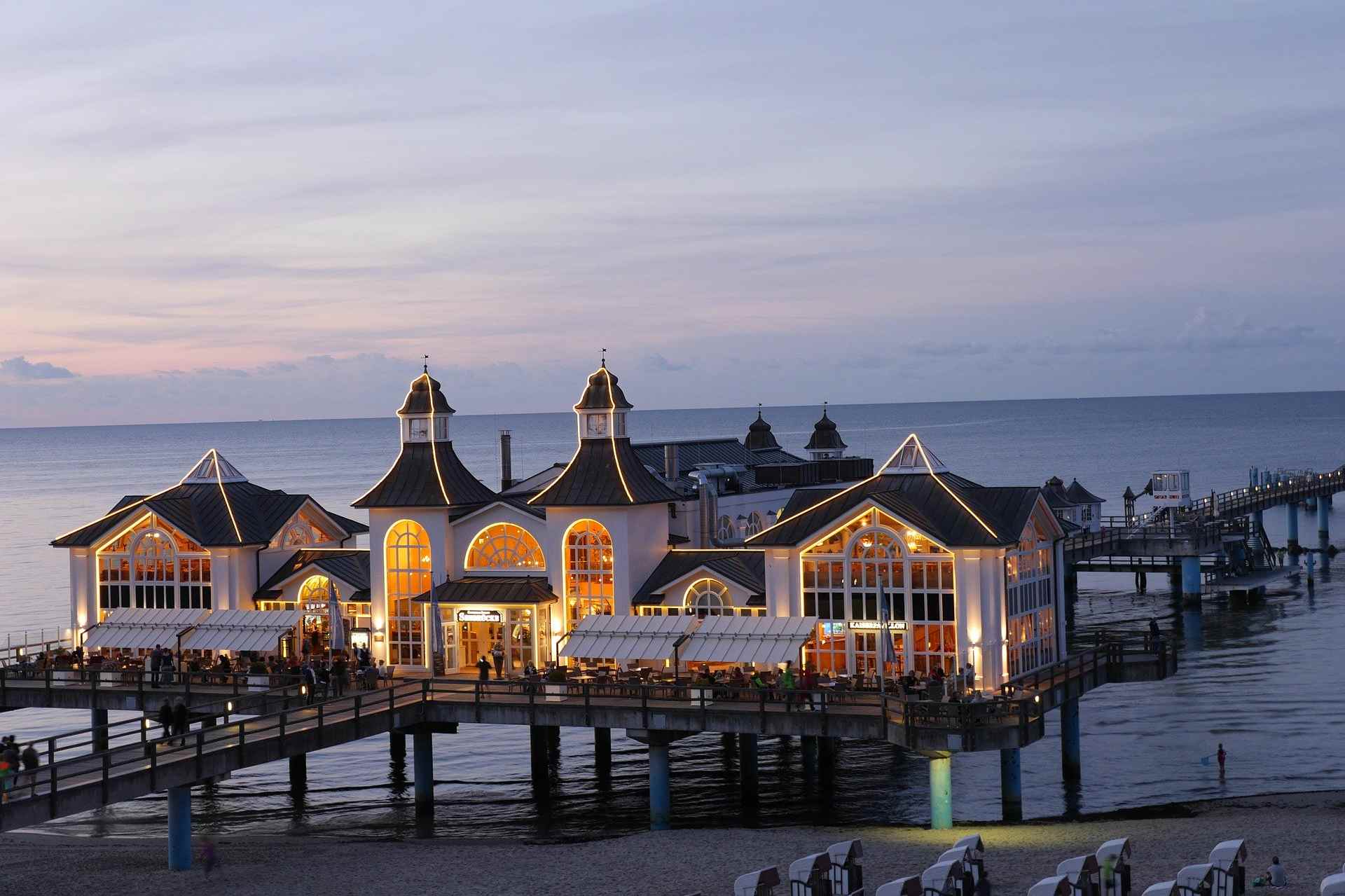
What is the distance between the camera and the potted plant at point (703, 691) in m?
40.2

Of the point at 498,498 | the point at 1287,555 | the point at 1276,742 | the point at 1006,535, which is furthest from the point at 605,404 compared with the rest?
the point at 1287,555

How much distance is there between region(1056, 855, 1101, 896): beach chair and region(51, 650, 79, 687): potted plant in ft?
95.0

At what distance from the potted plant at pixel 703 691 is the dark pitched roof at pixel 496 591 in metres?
6.72

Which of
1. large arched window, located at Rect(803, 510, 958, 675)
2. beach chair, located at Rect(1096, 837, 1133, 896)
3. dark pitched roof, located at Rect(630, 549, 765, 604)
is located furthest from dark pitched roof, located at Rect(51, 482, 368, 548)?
beach chair, located at Rect(1096, 837, 1133, 896)

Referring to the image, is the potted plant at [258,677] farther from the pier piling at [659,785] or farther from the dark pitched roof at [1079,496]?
the dark pitched roof at [1079,496]

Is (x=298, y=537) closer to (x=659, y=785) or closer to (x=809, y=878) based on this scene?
(x=659, y=785)

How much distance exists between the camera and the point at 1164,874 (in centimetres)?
3262

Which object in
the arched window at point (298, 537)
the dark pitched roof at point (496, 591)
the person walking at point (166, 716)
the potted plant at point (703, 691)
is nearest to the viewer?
the potted plant at point (703, 691)

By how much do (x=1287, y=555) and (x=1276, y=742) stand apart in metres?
54.2

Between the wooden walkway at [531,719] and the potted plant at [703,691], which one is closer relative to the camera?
the wooden walkway at [531,719]

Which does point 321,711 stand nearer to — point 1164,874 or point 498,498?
point 498,498

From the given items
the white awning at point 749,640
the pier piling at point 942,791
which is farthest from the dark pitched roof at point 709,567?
the pier piling at point 942,791

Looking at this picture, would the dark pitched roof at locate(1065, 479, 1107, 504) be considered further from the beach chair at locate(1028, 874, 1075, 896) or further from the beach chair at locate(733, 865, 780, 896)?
the beach chair at locate(1028, 874, 1075, 896)

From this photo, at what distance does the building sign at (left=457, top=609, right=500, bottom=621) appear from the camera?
47.3 meters
